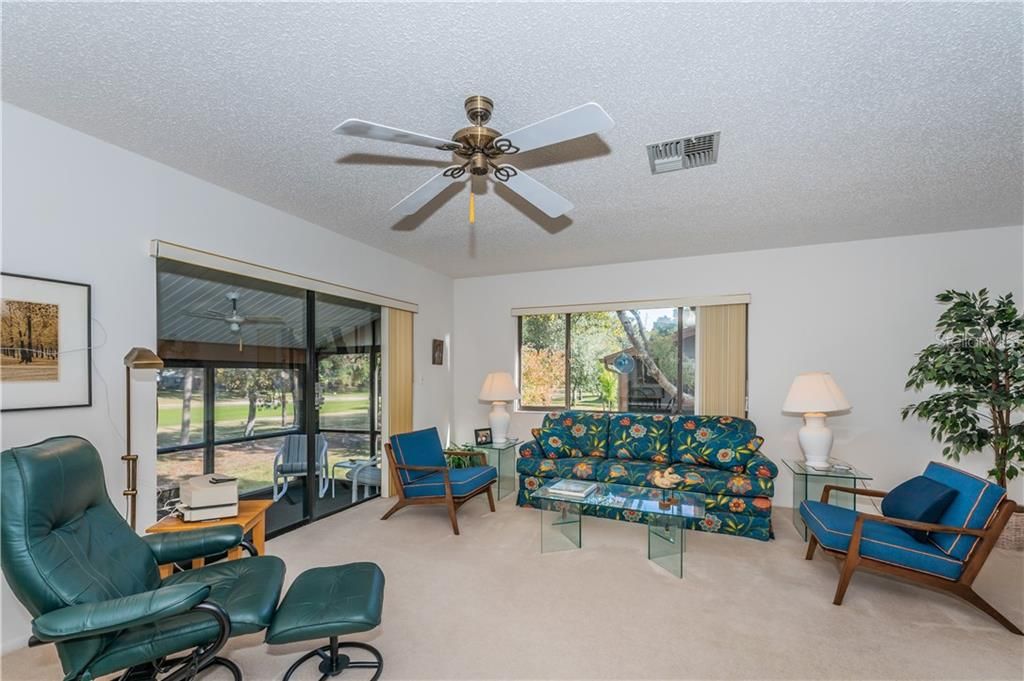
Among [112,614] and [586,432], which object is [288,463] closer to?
[112,614]

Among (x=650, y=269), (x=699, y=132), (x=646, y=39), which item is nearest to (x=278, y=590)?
(x=646, y=39)

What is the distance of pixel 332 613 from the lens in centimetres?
193

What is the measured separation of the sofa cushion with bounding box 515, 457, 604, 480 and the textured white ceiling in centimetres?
242

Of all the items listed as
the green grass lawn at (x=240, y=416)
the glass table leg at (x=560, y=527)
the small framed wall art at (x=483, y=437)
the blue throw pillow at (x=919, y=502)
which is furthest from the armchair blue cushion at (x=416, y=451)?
the blue throw pillow at (x=919, y=502)

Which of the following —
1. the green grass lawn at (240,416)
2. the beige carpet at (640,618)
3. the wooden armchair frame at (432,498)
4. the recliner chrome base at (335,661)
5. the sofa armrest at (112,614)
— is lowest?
the beige carpet at (640,618)

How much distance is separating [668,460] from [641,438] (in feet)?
1.08

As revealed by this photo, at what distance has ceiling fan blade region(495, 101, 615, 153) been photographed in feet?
5.33

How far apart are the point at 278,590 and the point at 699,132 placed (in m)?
3.07

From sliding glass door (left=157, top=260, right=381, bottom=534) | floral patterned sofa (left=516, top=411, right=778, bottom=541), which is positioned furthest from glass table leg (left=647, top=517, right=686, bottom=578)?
sliding glass door (left=157, top=260, right=381, bottom=534)

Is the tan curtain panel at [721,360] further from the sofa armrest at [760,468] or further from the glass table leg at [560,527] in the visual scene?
the glass table leg at [560,527]

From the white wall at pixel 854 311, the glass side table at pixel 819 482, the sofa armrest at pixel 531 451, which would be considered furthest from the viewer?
the sofa armrest at pixel 531 451

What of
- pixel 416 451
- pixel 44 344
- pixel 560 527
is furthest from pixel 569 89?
pixel 416 451

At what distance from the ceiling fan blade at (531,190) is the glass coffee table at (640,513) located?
2.19 m

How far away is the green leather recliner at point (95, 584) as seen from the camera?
5.27ft
